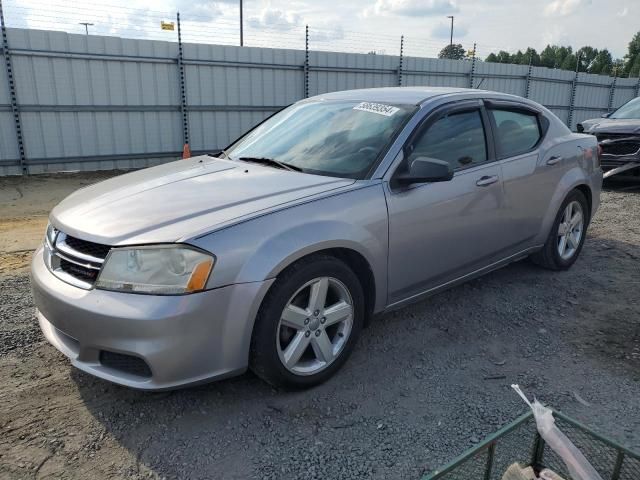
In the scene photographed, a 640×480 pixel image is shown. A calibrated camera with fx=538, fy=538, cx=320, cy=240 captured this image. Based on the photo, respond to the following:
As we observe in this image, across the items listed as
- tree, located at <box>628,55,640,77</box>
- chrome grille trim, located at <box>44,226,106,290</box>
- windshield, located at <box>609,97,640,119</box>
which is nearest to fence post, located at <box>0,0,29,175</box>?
chrome grille trim, located at <box>44,226,106,290</box>

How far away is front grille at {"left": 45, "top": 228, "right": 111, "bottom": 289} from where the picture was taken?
2.67m

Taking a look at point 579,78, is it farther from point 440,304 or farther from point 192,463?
point 192,463

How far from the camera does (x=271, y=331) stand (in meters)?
2.73

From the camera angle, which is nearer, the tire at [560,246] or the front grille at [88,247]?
the front grille at [88,247]

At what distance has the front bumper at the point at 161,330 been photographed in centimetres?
247

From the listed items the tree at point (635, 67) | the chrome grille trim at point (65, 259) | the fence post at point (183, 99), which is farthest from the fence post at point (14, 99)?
the tree at point (635, 67)

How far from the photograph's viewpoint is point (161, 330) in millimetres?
2459

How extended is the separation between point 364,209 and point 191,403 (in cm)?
144

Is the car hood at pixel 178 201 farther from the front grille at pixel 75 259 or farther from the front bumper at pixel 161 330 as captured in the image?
the front bumper at pixel 161 330

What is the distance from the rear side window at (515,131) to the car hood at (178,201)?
5.46 ft

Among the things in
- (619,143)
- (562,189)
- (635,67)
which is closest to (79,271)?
(562,189)

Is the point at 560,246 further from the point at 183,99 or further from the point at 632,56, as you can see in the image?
the point at 632,56

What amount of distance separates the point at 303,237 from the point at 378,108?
1.42 meters

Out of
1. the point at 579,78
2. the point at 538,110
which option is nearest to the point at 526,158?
the point at 538,110
